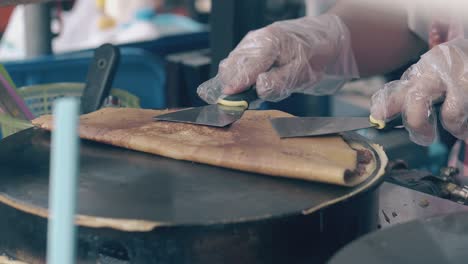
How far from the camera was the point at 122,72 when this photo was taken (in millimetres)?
1992

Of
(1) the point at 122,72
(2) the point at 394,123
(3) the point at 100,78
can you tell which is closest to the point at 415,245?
(2) the point at 394,123

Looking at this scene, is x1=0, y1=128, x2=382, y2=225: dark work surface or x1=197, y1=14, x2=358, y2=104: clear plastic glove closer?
x1=0, y1=128, x2=382, y2=225: dark work surface

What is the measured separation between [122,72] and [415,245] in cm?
136

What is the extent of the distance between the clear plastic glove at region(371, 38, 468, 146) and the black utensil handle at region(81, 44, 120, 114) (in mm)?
691

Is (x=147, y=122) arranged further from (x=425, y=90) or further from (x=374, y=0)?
(x=374, y=0)

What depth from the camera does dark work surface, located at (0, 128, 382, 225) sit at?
83cm

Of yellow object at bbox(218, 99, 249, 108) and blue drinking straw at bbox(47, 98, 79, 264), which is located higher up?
blue drinking straw at bbox(47, 98, 79, 264)

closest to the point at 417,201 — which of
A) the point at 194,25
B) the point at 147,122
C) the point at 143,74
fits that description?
the point at 147,122

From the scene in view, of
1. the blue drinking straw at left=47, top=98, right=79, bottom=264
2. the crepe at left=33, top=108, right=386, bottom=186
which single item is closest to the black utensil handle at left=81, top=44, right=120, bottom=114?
the crepe at left=33, top=108, right=386, bottom=186

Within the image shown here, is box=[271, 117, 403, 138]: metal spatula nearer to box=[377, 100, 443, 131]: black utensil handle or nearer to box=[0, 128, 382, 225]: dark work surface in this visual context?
box=[377, 100, 443, 131]: black utensil handle

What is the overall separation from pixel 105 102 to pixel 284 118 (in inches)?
23.1

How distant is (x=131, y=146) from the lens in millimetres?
1063

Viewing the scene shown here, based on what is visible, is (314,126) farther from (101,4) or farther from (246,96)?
(101,4)

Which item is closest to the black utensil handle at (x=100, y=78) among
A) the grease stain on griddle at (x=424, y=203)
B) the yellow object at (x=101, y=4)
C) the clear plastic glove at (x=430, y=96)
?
the clear plastic glove at (x=430, y=96)
